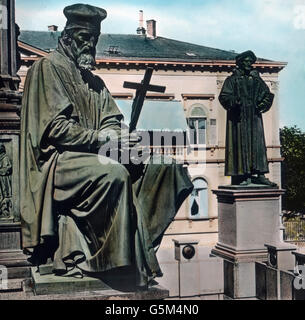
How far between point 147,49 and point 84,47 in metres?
27.5

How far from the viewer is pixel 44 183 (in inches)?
170

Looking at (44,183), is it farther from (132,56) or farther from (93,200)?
(132,56)

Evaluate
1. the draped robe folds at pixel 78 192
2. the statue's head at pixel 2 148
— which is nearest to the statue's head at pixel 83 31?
the draped robe folds at pixel 78 192

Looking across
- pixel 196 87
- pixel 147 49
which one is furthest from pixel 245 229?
pixel 147 49

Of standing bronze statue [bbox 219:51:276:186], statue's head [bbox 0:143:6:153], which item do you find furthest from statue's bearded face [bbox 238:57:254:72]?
statue's head [bbox 0:143:6:153]

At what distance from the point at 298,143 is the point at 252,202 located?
3538 cm

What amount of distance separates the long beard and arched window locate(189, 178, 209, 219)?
25939 mm

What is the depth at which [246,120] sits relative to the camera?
9180 millimetres

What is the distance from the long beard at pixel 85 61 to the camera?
15.4ft

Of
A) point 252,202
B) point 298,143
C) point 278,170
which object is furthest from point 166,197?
point 298,143

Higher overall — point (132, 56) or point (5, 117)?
point (132, 56)

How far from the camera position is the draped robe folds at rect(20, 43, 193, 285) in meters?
4.20

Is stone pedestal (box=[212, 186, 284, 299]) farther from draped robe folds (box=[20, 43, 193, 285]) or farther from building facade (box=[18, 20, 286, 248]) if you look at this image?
building facade (box=[18, 20, 286, 248])

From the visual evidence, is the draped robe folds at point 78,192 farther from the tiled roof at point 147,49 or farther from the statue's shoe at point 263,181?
the tiled roof at point 147,49
